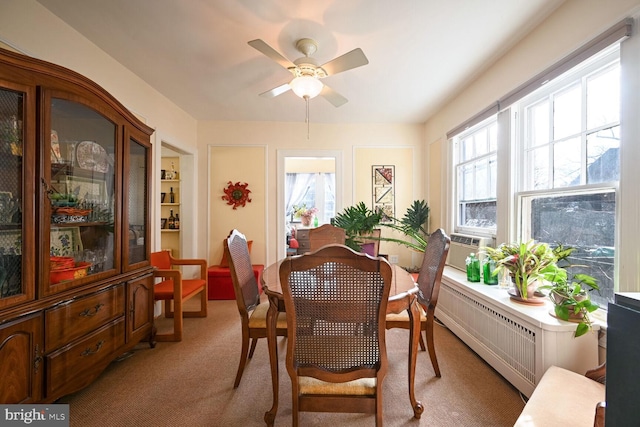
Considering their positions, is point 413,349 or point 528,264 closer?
point 413,349

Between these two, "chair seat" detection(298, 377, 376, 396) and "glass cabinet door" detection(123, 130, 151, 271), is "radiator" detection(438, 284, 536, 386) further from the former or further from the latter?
"glass cabinet door" detection(123, 130, 151, 271)

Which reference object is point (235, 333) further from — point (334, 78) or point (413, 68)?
point (413, 68)

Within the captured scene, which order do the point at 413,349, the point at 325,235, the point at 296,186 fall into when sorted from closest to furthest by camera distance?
the point at 413,349 → the point at 325,235 → the point at 296,186

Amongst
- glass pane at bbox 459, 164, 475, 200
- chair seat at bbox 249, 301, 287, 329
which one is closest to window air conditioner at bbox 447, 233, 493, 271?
glass pane at bbox 459, 164, 475, 200

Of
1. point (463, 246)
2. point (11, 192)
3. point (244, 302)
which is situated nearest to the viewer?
point (11, 192)

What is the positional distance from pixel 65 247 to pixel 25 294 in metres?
0.40

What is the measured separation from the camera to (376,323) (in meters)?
1.14

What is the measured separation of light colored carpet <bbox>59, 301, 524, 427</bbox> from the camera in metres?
1.45

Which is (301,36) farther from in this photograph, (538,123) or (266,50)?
(538,123)

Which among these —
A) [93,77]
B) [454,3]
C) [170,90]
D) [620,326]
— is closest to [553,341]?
[620,326]

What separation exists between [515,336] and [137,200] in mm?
2948

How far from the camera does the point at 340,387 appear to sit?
118cm

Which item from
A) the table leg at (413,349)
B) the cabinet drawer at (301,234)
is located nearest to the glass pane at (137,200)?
the table leg at (413,349)

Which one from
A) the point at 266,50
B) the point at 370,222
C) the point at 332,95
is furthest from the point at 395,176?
the point at 266,50
